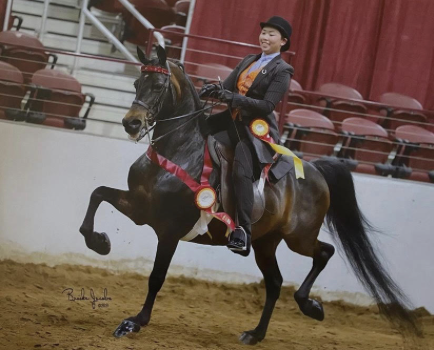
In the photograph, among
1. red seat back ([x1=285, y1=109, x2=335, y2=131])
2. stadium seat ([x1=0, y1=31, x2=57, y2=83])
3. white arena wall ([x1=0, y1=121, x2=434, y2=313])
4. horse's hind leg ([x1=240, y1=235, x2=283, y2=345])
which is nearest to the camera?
horse's hind leg ([x1=240, y1=235, x2=283, y2=345])

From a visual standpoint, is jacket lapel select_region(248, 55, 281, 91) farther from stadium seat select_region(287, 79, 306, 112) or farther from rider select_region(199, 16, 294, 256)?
stadium seat select_region(287, 79, 306, 112)

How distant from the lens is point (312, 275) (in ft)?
15.7

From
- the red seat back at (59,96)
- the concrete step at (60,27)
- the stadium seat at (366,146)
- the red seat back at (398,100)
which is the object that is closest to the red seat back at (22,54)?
the red seat back at (59,96)

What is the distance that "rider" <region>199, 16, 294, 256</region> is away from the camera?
423cm

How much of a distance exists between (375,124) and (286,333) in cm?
226

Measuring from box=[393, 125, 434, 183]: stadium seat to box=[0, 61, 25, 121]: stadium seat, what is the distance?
2982 mm

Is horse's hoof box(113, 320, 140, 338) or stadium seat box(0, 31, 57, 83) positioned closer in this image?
horse's hoof box(113, 320, 140, 338)

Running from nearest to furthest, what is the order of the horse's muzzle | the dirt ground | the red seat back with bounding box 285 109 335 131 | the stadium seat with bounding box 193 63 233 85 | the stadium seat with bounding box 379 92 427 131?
the horse's muzzle, the dirt ground, the stadium seat with bounding box 193 63 233 85, the red seat back with bounding box 285 109 335 131, the stadium seat with bounding box 379 92 427 131

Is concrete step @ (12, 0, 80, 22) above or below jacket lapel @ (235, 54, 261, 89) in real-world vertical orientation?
above

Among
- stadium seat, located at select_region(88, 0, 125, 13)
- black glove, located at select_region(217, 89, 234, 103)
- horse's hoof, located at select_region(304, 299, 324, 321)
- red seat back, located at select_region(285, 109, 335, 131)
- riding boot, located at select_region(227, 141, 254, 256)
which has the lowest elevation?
horse's hoof, located at select_region(304, 299, 324, 321)

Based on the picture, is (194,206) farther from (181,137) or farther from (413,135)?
(413,135)

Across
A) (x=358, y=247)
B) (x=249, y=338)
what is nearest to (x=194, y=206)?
(x=249, y=338)

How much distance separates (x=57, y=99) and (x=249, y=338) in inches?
85.0
